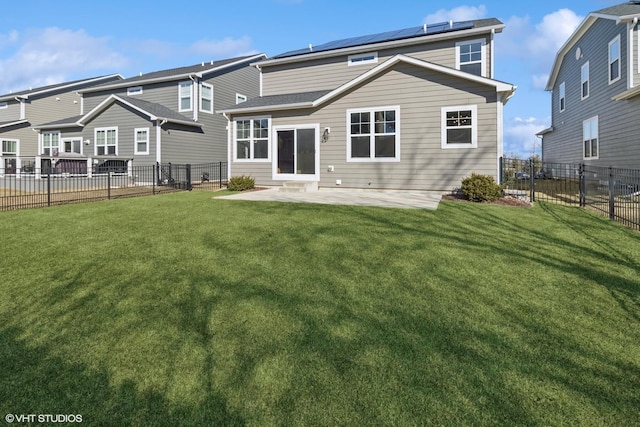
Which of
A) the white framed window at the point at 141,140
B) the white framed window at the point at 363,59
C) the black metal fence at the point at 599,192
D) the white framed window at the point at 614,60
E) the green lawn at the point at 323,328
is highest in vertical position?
the white framed window at the point at 363,59

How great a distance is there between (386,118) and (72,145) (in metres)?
20.3

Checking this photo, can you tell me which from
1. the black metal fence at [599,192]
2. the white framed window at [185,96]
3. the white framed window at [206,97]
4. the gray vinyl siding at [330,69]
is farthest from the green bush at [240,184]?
the white framed window at [185,96]

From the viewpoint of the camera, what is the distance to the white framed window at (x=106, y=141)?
68.6ft

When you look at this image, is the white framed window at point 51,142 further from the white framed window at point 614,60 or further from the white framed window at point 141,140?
the white framed window at point 614,60

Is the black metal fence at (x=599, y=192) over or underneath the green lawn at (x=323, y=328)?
over

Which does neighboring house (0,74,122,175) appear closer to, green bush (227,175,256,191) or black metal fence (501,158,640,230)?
green bush (227,175,256,191)

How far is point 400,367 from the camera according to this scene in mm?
2732

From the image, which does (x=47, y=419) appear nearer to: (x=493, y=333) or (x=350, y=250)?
(x=493, y=333)

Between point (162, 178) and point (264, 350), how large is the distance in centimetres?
1800

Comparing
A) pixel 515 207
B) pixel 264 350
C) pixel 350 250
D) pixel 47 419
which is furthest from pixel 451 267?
pixel 515 207

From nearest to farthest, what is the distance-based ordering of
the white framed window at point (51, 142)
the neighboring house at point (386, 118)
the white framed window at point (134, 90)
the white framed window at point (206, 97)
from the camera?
the neighboring house at point (386, 118) < the white framed window at point (206, 97) < the white framed window at point (134, 90) < the white framed window at point (51, 142)

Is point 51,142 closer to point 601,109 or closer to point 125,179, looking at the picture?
point 125,179

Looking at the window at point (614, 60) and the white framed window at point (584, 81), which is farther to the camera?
the white framed window at point (584, 81)

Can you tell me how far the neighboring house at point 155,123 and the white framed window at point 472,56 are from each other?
1416 centimetres
